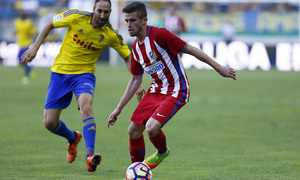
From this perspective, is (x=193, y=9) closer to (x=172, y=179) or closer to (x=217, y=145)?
(x=217, y=145)

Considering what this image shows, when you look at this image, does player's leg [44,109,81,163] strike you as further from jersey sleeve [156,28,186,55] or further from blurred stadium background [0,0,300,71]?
blurred stadium background [0,0,300,71]

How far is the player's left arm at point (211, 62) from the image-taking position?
549cm

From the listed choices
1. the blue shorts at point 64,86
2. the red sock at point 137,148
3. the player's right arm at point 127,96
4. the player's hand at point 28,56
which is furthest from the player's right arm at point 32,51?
the red sock at point 137,148

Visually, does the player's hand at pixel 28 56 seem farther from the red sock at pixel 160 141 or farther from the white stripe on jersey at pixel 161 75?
the red sock at pixel 160 141

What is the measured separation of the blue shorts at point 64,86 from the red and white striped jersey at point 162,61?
1031 mm

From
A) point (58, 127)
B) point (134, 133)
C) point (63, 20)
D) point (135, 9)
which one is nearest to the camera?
point (135, 9)

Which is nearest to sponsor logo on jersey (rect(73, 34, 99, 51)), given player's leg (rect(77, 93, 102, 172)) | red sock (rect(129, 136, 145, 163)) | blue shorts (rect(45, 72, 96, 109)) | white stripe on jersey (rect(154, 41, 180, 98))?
blue shorts (rect(45, 72, 96, 109))

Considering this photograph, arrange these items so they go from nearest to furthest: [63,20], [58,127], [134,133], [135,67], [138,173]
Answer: [138,173], [134,133], [135,67], [63,20], [58,127]

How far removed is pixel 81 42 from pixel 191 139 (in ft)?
9.80

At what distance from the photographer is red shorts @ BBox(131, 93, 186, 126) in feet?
18.6

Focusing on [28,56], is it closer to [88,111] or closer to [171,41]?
[88,111]

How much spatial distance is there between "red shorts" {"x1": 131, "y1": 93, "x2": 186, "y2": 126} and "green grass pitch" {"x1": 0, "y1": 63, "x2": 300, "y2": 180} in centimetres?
68

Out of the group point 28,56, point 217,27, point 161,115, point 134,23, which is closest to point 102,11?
point 134,23

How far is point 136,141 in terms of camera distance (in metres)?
6.02
